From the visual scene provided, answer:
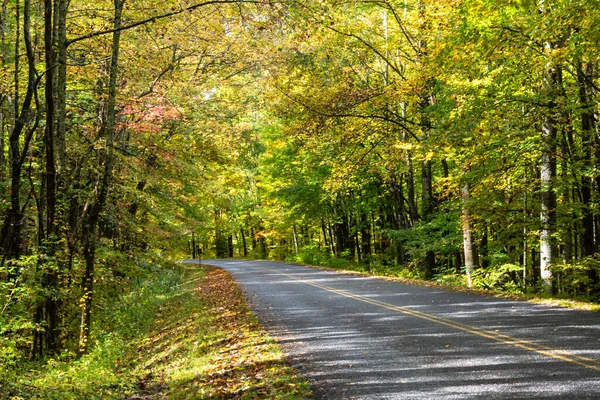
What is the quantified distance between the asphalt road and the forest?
4.32 m

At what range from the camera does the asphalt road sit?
5.34 metres

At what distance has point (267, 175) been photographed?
3338cm

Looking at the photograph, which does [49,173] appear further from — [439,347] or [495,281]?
[495,281]

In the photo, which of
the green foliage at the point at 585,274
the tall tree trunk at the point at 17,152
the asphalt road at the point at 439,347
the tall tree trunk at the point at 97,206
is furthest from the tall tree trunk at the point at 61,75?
the green foliage at the point at 585,274

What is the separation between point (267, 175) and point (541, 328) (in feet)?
86.8

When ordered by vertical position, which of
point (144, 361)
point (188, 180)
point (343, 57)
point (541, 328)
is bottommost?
point (144, 361)

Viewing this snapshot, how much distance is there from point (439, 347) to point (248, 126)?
13.9 m

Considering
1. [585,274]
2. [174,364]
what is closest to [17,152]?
[174,364]

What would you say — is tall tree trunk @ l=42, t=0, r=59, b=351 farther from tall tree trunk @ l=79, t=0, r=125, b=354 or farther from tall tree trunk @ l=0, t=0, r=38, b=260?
tall tree trunk @ l=79, t=0, r=125, b=354

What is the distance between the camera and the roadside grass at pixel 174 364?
6.32 metres

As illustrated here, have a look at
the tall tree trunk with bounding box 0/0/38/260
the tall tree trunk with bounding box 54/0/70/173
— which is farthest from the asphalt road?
the tall tree trunk with bounding box 0/0/38/260

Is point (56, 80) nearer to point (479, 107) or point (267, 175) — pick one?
point (479, 107)

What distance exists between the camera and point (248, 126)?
63.7 feet

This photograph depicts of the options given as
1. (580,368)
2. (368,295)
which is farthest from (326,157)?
(580,368)
